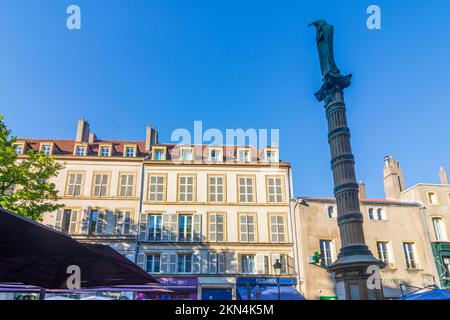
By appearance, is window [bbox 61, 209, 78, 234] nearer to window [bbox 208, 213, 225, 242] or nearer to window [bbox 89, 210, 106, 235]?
window [bbox 89, 210, 106, 235]

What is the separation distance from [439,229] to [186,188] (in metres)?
19.2

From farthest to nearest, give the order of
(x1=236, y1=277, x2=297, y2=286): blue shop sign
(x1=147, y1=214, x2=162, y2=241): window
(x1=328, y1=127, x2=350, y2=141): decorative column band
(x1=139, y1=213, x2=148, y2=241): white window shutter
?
(x1=147, y1=214, x2=162, y2=241): window → (x1=139, y1=213, x2=148, y2=241): white window shutter → (x1=236, y1=277, x2=297, y2=286): blue shop sign → (x1=328, y1=127, x2=350, y2=141): decorative column band

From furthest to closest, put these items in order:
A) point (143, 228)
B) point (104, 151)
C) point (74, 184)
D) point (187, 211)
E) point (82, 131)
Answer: point (82, 131)
point (104, 151)
point (74, 184)
point (187, 211)
point (143, 228)

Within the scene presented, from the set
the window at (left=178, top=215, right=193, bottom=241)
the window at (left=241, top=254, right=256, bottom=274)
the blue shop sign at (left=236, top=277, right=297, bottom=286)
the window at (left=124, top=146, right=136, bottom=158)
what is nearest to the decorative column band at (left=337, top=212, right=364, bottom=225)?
the blue shop sign at (left=236, top=277, right=297, bottom=286)

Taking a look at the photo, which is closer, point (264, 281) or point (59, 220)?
point (264, 281)

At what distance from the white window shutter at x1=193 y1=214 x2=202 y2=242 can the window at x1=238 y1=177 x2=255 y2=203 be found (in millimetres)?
3471

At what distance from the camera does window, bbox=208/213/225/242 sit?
86.6 ft

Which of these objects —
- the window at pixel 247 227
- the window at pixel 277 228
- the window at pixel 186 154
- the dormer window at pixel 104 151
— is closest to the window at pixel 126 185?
the dormer window at pixel 104 151

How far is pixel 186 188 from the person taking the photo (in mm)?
27938

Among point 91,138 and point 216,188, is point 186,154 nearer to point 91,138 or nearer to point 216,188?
point 216,188

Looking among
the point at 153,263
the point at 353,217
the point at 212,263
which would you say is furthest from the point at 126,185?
the point at 353,217
